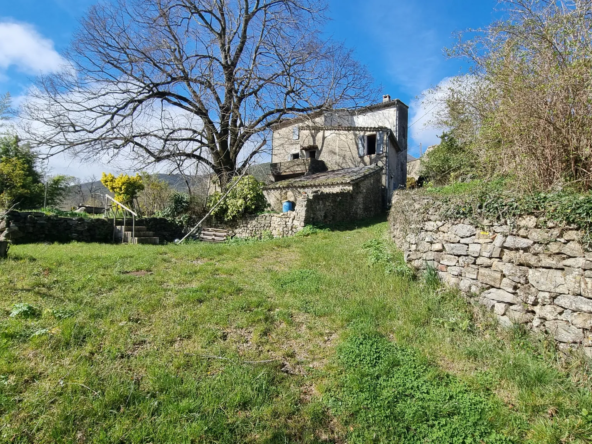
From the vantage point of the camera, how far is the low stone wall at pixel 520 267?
3.82 meters

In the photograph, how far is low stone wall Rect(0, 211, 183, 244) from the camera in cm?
932

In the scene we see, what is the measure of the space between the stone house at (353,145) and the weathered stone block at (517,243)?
13.8 metres

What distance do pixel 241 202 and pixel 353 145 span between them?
10308 millimetres

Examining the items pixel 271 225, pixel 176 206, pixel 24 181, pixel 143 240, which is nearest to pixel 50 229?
pixel 143 240

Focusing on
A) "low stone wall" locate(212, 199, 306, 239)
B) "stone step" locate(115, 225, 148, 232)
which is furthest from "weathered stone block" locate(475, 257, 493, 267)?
"stone step" locate(115, 225, 148, 232)

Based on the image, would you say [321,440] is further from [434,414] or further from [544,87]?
[544,87]

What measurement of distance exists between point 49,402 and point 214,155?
594 inches

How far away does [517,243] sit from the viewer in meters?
4.46

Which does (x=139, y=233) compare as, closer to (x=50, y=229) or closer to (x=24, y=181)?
(x=50, y=229)

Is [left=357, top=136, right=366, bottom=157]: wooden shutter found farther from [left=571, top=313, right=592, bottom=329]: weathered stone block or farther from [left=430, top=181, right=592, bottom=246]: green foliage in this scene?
[left=571, top=313, right=592, bottom=329]: weathered stone block

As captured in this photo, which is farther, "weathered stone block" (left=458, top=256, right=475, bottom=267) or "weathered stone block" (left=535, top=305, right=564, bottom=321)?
"weathered stone block" (left=458, top=256, right=475, bottom=267)

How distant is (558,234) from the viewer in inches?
158

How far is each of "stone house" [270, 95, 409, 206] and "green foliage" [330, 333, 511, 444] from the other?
50.4ft

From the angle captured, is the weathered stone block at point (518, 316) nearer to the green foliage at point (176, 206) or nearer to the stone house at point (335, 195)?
the stone house at point (335, 195)
